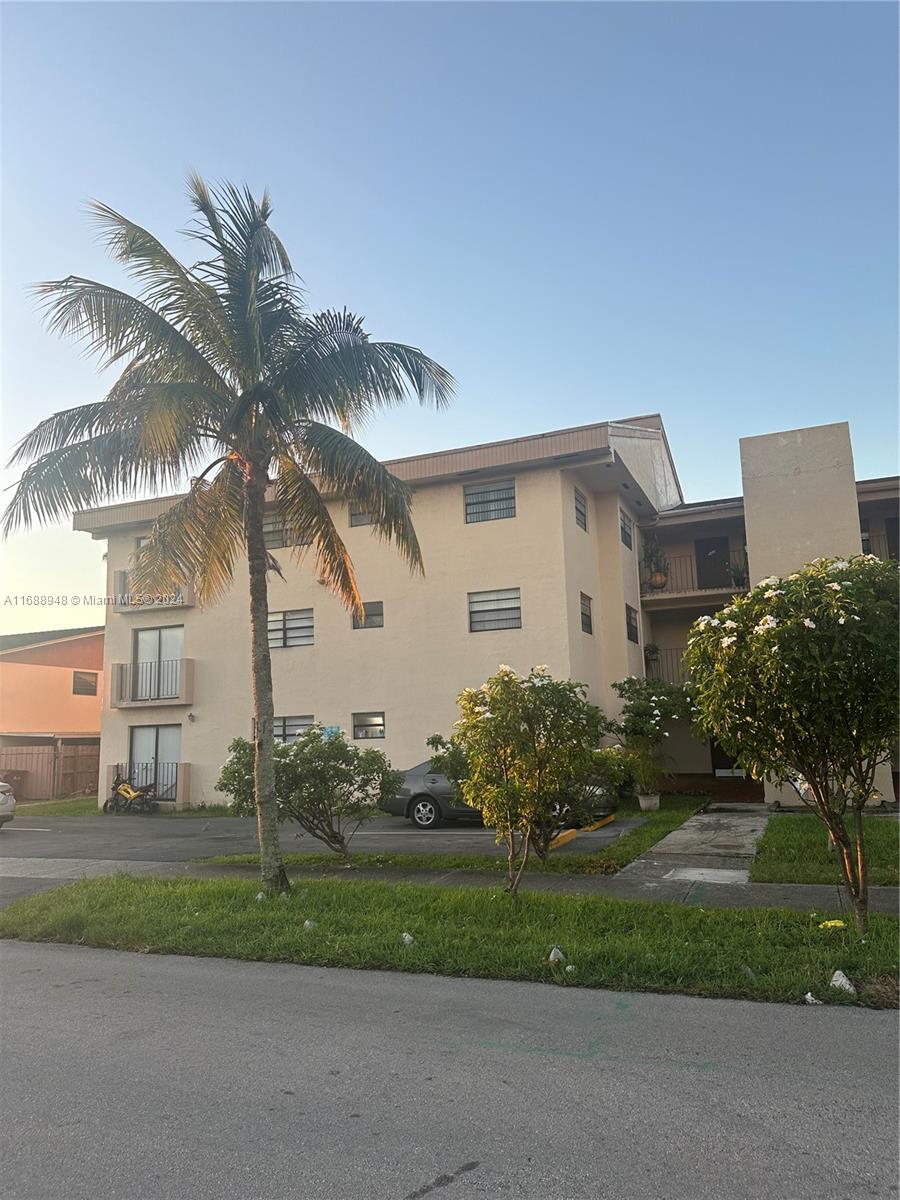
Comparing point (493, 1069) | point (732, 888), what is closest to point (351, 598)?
point (732, 888)

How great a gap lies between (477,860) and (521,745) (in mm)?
3652

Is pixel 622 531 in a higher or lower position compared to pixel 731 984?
higher

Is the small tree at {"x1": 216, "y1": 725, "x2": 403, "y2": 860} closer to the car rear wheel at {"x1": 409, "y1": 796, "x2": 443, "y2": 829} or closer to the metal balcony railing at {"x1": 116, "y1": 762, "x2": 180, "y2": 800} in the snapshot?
the car rear wheel at {"x1": 409, "y1": 796, "x2": 443, "y2": 829}

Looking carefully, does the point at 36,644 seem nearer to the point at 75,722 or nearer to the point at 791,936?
the point at 75,722

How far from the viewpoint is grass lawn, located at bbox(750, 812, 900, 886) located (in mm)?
9047

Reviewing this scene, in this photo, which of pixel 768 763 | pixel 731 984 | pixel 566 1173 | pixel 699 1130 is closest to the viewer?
pixel 566 1173

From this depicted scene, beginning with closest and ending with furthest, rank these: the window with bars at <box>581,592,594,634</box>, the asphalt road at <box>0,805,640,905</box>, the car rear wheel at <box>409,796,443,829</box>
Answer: the asphalt road at <box>0,805,640,905</box> → the car rear wheel at <box>409,796,443,829</box> → the window with bars at <box>581,592,594,634</box>

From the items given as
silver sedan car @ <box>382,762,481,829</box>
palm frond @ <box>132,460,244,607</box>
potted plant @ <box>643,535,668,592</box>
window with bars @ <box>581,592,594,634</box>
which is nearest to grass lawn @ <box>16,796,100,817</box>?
silver sedan car @ <box>382,762,481,829</box>

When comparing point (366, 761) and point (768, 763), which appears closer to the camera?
point (768, 763)

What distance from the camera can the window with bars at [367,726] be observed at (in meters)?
20.1

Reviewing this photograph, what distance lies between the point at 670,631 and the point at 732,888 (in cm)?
1676

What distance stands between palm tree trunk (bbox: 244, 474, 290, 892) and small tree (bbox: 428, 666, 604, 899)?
233cm

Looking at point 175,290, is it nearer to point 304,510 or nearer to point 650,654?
point 304,510

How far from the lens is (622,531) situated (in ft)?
72.0
